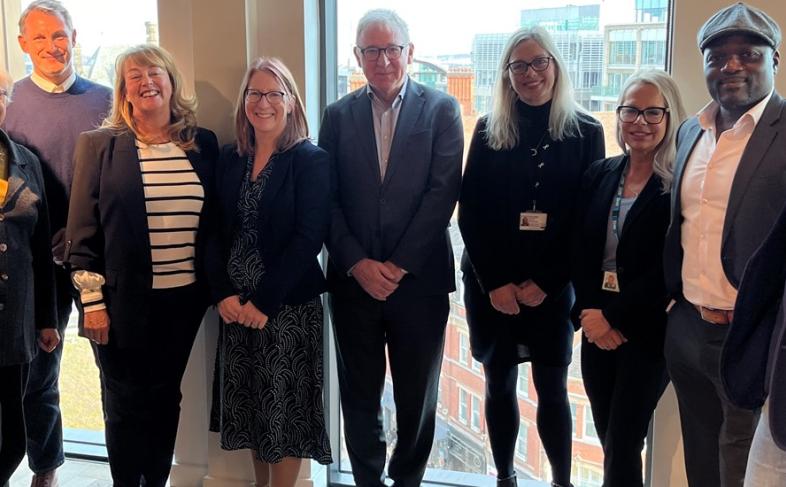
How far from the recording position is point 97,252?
7.89 feet

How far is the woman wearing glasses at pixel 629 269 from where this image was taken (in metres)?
2.15

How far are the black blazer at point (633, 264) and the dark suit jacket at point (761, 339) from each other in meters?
0.47

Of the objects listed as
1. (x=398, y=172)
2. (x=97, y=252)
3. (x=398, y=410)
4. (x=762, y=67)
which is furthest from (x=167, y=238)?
(x=762, y=67)

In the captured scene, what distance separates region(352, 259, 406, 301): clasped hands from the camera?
2410 mm

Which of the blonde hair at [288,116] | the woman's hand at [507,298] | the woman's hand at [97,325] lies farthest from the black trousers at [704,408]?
the woman's hand at [97,325]

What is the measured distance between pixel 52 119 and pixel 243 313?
109 cm

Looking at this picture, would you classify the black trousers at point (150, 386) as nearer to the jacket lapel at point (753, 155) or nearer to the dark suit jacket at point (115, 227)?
the dark suit jacket at point (115, 227)

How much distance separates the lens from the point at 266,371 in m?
2.44

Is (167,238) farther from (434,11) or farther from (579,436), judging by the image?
(579,436)

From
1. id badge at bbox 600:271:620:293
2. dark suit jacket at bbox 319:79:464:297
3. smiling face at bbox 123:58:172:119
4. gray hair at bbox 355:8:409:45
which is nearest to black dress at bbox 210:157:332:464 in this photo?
dark suit jacket at bbox 319:79:464:297

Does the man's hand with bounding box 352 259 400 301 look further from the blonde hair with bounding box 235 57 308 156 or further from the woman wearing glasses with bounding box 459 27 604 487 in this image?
the blonde hair with bounding box 235 57 308 156

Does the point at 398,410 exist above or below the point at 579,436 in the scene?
above

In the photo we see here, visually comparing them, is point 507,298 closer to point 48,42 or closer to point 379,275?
point 379,275

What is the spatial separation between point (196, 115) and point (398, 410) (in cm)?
134
